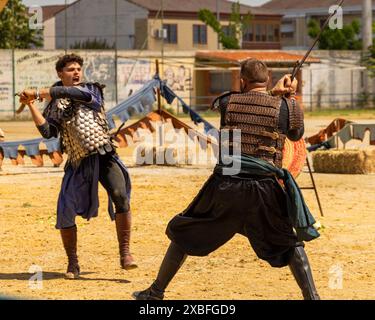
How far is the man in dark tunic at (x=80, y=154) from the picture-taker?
8.47 metres

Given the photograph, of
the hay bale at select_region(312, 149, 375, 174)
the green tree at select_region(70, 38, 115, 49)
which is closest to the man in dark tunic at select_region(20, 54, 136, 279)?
the hay bale at select_region(312, 149, 375, 174)

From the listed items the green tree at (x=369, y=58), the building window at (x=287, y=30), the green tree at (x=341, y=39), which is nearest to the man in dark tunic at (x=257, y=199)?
the green tree at (x=369, y=58)

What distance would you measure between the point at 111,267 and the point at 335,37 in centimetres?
5782

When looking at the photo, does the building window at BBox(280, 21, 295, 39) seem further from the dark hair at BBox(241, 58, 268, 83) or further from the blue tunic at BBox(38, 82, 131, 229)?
the dark hair at BBox(241, 58, 268, 83)

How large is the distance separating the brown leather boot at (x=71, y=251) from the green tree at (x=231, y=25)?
57971 mm

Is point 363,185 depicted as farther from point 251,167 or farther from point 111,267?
point 251,167

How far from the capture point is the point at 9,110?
138ft

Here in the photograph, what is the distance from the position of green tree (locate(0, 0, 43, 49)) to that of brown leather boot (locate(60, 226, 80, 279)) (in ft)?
141

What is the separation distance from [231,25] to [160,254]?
59667mm

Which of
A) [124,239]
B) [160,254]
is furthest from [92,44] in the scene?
[124,239]

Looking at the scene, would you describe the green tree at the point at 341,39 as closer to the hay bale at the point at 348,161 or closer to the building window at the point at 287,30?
the building window at the point at 287,30

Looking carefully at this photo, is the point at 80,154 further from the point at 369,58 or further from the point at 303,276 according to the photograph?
the point at 369,58

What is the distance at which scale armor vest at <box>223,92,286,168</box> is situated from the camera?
6.95m

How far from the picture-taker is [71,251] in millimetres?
8555
